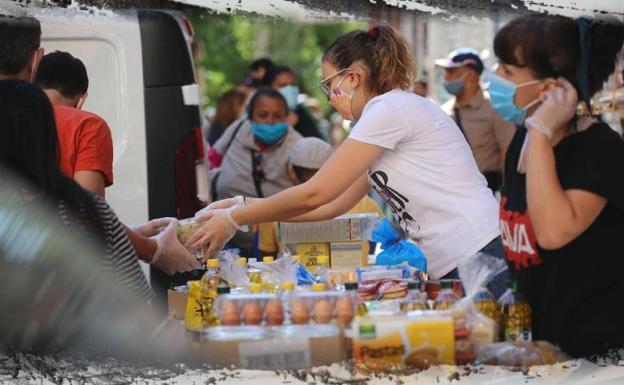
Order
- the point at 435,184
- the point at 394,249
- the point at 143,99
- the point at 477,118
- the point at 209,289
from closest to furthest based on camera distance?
the point at 209,289, the point at 435,184, the point at 394,249, the point at 143,99, the point at 477,118

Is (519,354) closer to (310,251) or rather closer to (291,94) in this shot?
(310,251)

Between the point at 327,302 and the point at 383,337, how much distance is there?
0.67 ft

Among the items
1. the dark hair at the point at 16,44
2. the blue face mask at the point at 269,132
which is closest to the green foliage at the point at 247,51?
the blue face mask at the point at 269,132

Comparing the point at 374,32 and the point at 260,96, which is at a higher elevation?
the point at 374,32

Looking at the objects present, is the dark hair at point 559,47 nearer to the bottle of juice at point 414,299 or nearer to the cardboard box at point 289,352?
the bottle of juice at point 414,299

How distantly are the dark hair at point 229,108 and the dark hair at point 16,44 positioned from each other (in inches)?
328

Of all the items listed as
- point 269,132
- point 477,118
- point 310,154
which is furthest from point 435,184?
point 477,118

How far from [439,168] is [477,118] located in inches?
213

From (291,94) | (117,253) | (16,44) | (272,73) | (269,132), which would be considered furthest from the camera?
(272,73)

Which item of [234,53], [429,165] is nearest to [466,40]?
[234,53]

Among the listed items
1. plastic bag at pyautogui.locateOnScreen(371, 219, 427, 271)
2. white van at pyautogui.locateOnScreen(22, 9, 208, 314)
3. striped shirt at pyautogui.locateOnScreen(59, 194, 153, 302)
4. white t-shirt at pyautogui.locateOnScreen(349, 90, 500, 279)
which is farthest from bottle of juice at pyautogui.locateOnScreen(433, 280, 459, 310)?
white van at pyautogui.locateOnScreen(22, 9, 208, 314)

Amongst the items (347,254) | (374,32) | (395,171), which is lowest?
(347,254)

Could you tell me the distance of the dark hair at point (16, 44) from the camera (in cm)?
356

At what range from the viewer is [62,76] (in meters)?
4.52
